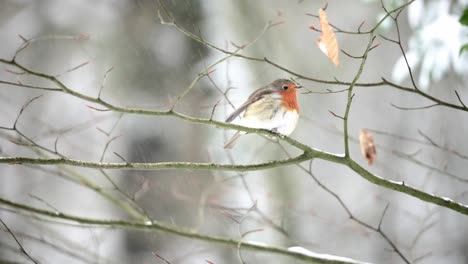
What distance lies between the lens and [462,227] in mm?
6527

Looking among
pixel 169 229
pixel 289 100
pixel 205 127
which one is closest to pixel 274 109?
pixel 289 100

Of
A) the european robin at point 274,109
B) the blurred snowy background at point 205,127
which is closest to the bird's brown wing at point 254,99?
the european robin at point 274,109

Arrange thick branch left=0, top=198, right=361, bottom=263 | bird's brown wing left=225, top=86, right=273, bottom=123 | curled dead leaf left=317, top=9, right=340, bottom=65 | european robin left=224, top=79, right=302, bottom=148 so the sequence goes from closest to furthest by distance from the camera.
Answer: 1. curled dead leaf left=317, top=9, right=340, bottom=65
2. thick branch left=0, top=198, right=361, bottom=263
3. european robin left=224, top=79, right=302, bottom=148
4. bird's brown wing left=225, top=86, right=273, bottom=123

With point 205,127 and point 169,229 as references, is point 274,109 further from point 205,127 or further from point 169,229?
point 205,127

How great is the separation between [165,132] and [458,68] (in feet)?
8.65

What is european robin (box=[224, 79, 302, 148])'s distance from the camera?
312 centimetres

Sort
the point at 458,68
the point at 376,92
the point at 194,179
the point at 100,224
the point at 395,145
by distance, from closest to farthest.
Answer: the point at 100,224, the point at 458,68, the point at 194,179, the point at 395,145, the point at 376,92

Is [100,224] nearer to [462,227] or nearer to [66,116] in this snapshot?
[66,116]

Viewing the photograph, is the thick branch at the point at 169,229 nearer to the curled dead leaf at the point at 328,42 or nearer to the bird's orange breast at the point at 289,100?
the curled dead leaf at the point at 328,42

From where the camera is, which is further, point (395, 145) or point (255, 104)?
point (395, 145)

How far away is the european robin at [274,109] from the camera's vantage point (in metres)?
3.12

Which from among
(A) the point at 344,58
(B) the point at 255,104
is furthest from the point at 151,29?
(A) the point at 344,58

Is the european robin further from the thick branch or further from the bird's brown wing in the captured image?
the thick branch

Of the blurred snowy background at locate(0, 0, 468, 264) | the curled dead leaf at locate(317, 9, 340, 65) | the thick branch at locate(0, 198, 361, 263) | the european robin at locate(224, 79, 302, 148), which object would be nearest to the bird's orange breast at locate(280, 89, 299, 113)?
the european robin at locate(224, 79, 302, 148)
